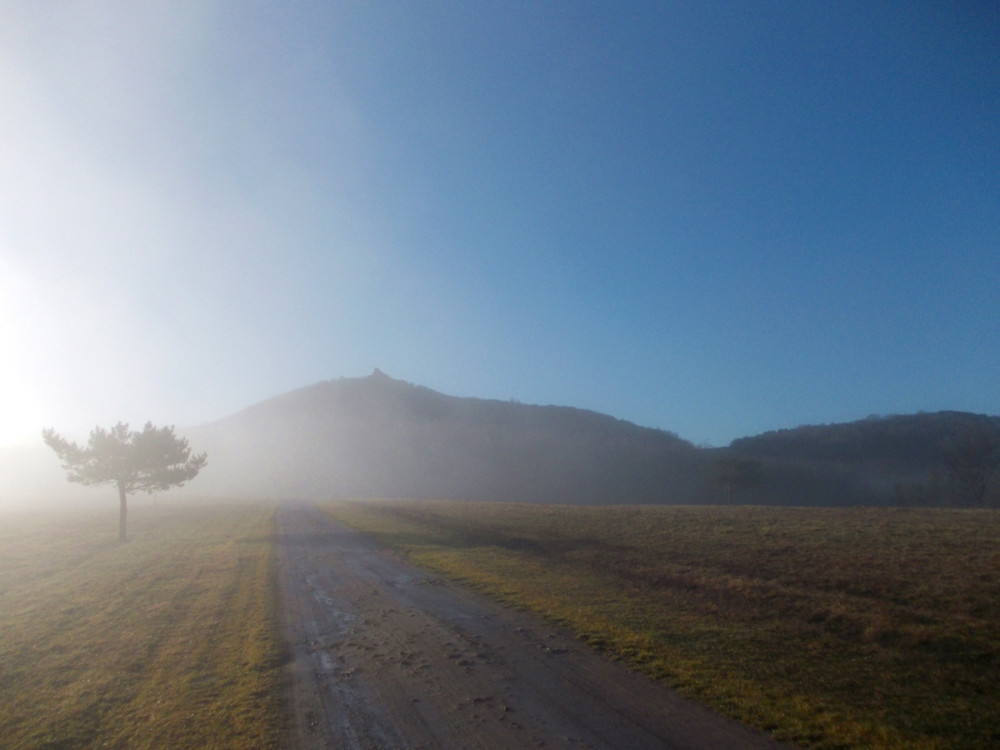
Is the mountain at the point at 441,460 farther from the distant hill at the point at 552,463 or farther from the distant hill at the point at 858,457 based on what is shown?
the distant hill at the point at 858,457

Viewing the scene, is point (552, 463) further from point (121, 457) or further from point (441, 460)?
point (121, 457)

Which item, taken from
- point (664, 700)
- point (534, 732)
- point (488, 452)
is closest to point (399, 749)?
point (534, 732)

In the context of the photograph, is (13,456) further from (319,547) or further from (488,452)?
(319,547)

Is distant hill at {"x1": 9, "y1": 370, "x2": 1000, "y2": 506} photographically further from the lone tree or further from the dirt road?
the dirt road

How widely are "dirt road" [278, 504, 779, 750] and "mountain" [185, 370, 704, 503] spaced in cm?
10831

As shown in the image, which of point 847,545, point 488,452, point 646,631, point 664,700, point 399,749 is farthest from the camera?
Answer: point 488,452

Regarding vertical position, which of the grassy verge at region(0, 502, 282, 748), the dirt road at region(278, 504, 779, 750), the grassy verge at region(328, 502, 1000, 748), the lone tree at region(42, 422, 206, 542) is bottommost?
the grassy verge at region(0, 502, 282, 748)

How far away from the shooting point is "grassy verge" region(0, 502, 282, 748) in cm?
743

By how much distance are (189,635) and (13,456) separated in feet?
592

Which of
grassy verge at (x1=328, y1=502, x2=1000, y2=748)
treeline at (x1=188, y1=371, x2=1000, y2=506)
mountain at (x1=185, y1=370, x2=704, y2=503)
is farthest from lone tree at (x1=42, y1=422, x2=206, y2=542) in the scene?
mountain at (x1=185, y1=370, x2=704, y2=503)

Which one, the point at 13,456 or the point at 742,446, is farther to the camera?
the point at 13,456

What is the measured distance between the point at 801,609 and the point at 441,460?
163486mm

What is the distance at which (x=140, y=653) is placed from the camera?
1092 centimetres

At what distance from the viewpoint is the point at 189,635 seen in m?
12.0
